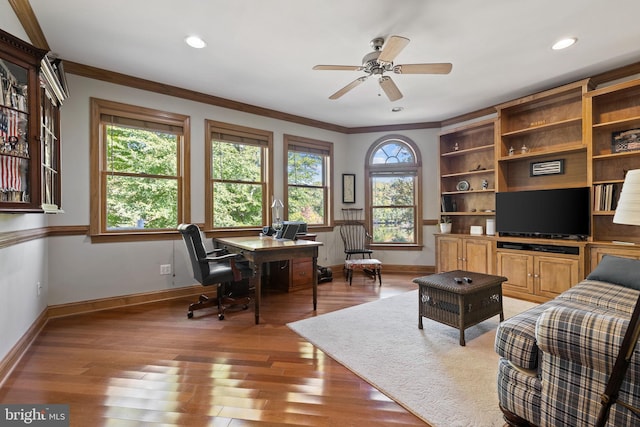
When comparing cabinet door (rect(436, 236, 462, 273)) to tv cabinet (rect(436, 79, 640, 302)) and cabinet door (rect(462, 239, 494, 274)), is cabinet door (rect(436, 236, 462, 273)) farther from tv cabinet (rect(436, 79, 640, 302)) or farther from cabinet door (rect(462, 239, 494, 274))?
cabinet door (rect(462, 239, 494, 274))

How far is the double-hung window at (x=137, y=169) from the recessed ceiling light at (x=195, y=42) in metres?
1.29

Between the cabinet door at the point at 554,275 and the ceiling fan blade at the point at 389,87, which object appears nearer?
the ceiling fan blade at the point at 389,87

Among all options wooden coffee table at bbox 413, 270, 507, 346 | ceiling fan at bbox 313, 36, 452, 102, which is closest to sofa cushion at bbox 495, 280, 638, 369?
wooden coffee table at bbox 413, 270, 507, 346

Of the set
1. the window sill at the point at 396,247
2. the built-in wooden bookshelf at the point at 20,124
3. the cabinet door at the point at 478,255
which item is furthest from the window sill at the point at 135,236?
the cabinet door at the point at 478,255

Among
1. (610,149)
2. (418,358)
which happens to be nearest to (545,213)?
(610,149)

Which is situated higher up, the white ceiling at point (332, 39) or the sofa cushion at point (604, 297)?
the white ceiling at point (332, 39)

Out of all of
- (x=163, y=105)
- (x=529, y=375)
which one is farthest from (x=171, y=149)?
(x=529, y=375)

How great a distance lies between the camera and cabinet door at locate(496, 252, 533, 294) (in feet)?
12.4

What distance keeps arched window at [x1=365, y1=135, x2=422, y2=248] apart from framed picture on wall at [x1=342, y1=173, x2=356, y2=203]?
0.90ft

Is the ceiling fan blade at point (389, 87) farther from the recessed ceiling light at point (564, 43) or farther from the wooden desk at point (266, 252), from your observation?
the wooden desk at point (266, 252)

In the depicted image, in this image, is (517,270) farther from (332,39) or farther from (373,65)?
(332,39)

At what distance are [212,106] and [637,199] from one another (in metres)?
4.38

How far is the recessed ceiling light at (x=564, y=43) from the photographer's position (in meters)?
2.73

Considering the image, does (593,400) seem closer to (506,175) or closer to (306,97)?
(506,175)
